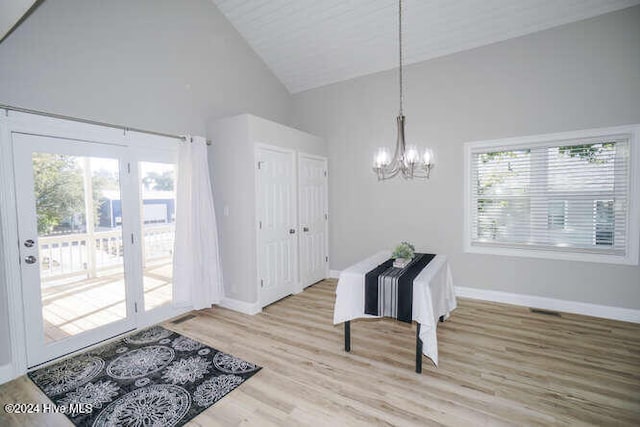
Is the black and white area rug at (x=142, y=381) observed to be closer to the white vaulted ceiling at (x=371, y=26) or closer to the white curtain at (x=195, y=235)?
the white curtain at (x=195, y=235)

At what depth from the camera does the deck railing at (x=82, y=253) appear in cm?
261

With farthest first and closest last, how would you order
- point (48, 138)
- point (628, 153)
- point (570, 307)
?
point (570, 307) → point (628, 153) → point (48, 138)

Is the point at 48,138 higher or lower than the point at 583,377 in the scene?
higher

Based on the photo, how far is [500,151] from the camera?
3.83 m

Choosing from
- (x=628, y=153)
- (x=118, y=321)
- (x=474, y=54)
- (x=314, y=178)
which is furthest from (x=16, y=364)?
(x=628, y=153)

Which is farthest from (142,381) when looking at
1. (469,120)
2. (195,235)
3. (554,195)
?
(554,195)

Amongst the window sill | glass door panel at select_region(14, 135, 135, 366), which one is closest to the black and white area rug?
glass door panel at select_region(14, 135, 135, 366)

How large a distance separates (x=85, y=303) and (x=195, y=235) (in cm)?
124

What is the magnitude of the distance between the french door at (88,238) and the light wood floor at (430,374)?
19.3 inches

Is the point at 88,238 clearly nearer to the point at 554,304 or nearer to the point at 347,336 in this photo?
the point at 347,336

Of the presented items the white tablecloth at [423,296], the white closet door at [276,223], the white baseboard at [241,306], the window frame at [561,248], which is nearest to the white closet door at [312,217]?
the white closet door at [276,223]

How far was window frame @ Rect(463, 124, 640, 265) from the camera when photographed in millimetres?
3148

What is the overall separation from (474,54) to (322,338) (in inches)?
162

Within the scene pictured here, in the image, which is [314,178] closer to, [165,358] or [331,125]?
[331,125]
